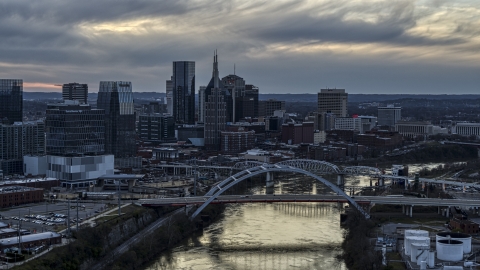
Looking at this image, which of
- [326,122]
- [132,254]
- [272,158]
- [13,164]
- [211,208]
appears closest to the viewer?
[132,254]

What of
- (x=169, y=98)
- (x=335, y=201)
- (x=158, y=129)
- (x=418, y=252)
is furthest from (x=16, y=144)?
(x=169, y=98)

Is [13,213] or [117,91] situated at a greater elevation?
[117,91]

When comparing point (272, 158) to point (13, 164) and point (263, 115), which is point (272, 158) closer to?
point (13, 164)

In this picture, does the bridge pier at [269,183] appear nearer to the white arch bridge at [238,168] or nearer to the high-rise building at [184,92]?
the white arch bridge at [238,168]

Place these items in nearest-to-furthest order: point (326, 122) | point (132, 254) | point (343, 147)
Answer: point (132, 254) < point (343, 147) < point (326, 122)

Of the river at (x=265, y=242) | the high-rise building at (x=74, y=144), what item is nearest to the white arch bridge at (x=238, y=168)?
the high-rise building at (x=74, y=144)

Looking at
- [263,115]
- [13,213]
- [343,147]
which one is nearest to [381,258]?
[13,213]
